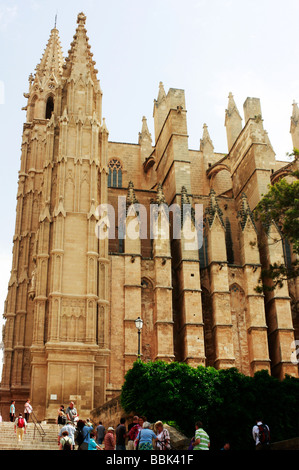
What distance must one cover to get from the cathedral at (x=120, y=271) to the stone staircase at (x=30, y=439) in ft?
14.2

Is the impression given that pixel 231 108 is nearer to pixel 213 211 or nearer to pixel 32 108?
pixel 213 211

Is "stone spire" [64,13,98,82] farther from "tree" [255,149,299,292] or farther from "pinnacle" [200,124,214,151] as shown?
"tree" [255,149,299,292]

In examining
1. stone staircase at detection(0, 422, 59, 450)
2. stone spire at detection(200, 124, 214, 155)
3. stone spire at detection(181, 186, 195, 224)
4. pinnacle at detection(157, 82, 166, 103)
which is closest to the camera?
stone staircase at detection(0, 422, 59, 450)

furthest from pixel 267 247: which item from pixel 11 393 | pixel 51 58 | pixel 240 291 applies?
pixel 51 58

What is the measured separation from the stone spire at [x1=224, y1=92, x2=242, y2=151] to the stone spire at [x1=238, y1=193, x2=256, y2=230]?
6.03 m

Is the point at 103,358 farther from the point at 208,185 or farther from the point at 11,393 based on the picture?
the point at 208,185

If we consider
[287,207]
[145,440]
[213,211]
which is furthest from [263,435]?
[213,211]

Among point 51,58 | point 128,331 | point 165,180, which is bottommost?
point 128,331

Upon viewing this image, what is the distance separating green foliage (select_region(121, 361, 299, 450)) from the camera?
1919cm

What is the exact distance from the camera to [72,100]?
2983 centimetres

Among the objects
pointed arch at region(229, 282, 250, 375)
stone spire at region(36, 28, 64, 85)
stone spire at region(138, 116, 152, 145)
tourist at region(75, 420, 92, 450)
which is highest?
stone spire at region(36, 28, 64, 85)

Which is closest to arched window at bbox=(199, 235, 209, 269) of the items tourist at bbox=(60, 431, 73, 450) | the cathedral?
the cathedral

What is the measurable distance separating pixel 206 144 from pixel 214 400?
23.9 metres
